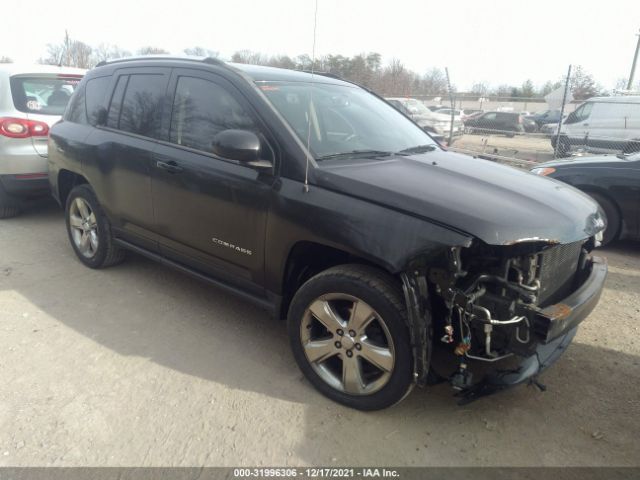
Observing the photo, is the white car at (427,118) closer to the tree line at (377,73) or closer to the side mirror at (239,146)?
the tree line at (377,73)

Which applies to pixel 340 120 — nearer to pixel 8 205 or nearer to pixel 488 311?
pixel 488 311

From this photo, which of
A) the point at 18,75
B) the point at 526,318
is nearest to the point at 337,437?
the point at 526,318

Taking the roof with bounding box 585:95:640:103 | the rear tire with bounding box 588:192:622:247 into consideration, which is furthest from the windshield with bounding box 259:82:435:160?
the roof with bounding box 585:95:640:103

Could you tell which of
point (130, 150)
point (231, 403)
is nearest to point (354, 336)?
point (231, 403)

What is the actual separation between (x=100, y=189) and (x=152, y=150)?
900mm

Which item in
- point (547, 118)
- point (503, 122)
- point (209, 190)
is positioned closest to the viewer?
point (209, 190)

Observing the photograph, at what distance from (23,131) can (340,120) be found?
13.9 ft

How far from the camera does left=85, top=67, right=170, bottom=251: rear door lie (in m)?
3.73

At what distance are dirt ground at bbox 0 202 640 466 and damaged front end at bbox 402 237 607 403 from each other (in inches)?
13.9

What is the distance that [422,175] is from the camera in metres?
2.82

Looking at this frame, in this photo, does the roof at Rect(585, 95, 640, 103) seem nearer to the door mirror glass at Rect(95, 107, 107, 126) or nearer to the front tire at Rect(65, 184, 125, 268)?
the door mirror glass at Rect(95, 107, 107, 126)

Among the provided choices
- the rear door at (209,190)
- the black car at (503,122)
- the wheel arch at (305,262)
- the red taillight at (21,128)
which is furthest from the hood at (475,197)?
the black car at (503,122)

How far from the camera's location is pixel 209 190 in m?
3.23

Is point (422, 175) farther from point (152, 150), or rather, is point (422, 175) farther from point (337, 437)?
point (152, 150)
